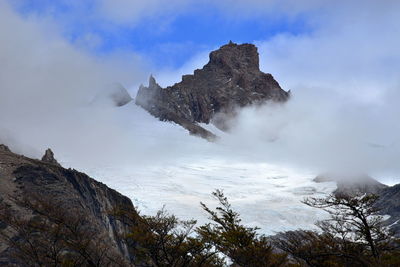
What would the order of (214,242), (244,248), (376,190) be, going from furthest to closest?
(376,190) < (214,242) < (244,248)

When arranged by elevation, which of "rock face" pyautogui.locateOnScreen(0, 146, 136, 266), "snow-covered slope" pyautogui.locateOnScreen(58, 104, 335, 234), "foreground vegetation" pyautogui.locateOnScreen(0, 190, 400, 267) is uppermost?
"snow-covered slope" pyautogui.locateOnScreen(58, 104, 335, 234)

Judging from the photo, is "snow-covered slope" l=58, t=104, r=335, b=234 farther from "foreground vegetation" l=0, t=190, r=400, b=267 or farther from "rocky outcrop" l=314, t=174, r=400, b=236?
"foreground vegetation" l=0, t=190, r=400, b=267

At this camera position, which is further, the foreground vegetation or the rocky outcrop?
the rocky outcrop

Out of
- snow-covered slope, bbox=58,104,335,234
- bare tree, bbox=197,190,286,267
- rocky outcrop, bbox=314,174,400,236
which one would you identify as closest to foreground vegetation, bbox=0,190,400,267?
bare tree, bbox=197,190,286,267

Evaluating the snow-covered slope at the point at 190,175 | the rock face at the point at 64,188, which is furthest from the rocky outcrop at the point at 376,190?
the rock face at the point at 64,188

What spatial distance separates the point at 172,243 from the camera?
21516 millimetres

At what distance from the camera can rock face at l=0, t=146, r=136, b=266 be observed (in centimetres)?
4969

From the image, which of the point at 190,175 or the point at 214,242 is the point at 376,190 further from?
the point at 214,242

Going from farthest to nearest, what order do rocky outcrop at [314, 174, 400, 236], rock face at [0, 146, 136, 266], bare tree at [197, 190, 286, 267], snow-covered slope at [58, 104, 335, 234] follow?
1. rocky outcrop at [314, 174, 400, 236]
2. snow-covered slope at [58, 104, 335, 234]
3. rock face at [0, 146, 136, 266]
4. bare tree at [197, 190, 286, 267]

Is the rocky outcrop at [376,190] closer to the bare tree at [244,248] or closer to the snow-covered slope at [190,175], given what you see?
the snow-covered slope at [190,175]

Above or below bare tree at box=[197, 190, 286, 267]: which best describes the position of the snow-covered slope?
above

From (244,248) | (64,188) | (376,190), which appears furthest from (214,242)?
(376,190)

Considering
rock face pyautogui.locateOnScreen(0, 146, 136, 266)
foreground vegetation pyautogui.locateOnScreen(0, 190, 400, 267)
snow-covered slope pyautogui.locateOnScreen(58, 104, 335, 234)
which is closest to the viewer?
foreground vegetation pyautogui.locateOnScreen(0, 190, 400, 267)

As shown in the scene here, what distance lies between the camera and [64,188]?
56094mm
